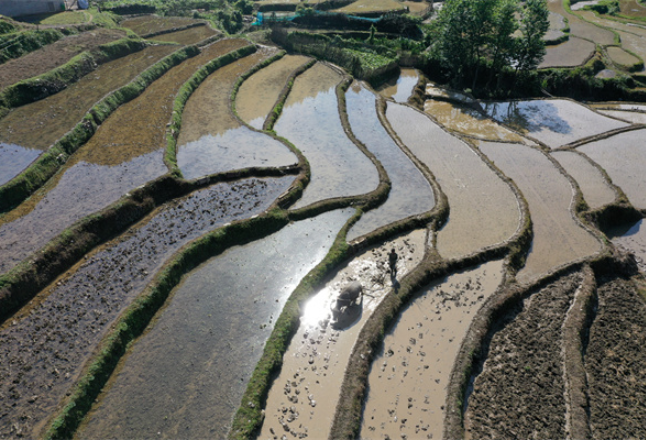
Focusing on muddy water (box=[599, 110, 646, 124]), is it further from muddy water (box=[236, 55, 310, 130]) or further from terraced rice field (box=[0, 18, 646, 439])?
muddy water (box=[236, 55, 310, 130])

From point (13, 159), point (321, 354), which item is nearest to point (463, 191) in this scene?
point (321, 354)

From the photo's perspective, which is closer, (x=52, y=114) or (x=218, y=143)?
(x=218, y=143)

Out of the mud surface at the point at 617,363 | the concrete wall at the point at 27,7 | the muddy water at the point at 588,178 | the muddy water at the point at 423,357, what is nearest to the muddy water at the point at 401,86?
the muddy water at the point at 588,178

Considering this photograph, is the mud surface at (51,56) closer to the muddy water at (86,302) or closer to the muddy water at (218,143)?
the muddy water at (218,143)

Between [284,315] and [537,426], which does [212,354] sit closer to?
[284,315]

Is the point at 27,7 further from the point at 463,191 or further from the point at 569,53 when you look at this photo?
the point at 569,53
